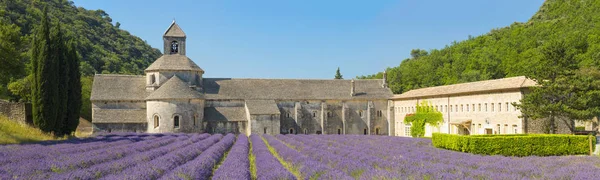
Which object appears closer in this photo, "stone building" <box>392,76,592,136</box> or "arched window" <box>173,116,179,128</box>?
"stone building" <box>392,76,592,136</box>

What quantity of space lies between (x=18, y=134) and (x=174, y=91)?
1788 centimetres

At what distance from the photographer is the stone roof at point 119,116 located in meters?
44.2

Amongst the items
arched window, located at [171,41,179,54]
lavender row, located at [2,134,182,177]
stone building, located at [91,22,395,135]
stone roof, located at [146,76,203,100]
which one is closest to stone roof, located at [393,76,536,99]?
stone building, located at [91,22,395,135]

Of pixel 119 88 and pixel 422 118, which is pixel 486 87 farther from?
pixel 119 88

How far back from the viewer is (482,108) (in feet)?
114

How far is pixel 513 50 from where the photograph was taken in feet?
204

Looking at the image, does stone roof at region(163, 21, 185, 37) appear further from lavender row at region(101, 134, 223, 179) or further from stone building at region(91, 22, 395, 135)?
lavender row at region(101, 134, 223, 179)

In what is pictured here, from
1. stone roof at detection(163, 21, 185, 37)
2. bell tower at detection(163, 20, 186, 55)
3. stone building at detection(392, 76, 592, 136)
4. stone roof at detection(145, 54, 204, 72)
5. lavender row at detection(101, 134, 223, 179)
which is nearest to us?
lavender row at detection(101, 134, 223, 179)

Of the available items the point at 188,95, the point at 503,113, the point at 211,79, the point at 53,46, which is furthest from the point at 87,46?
the point at 503,113

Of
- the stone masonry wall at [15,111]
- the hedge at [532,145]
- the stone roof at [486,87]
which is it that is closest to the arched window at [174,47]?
the stone masonry wall at [15,111]

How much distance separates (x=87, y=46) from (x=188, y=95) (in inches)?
2019

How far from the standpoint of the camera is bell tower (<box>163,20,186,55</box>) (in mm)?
50469

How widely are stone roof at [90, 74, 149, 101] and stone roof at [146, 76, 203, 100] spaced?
334 cm

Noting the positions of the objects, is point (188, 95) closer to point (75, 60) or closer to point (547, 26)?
point (75, 60)
